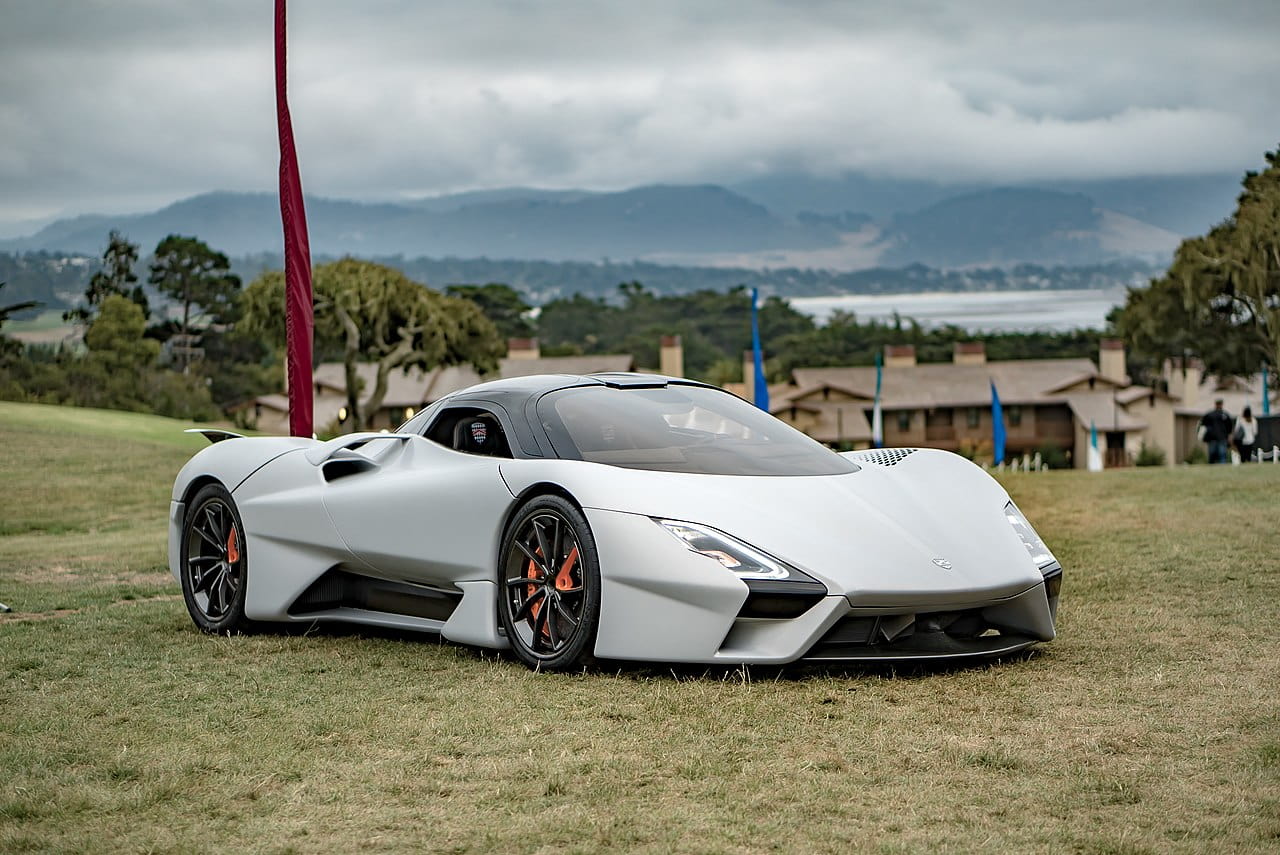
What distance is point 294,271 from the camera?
1205cm

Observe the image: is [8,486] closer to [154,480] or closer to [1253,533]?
[154,480]

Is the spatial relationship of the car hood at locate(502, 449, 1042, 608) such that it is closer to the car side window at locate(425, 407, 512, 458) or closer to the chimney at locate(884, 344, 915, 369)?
the car side window at locate(425, 407, 512, 458)

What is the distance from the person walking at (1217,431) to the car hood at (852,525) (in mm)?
22031

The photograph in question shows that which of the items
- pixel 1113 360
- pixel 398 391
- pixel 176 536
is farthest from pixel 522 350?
pixel 176 536

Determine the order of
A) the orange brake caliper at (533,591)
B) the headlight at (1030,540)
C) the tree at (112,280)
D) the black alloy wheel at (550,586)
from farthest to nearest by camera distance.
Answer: the tree at (112,280) < the headlight at (1030,540) < the orange brake caliper at (533,591) < the black alloy wheel at (550,586)

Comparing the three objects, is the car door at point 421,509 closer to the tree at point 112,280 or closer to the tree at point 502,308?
the tree at point 112,280

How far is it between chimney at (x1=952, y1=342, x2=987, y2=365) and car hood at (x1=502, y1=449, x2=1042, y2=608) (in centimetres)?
8325

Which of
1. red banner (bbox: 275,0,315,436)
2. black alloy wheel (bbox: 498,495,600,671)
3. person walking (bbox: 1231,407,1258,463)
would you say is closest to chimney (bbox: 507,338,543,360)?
person walking (bbox: 1231,407,1258,463)

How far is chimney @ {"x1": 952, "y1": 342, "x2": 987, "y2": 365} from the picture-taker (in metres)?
87.6

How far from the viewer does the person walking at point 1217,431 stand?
2672 cm

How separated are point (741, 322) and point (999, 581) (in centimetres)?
14632

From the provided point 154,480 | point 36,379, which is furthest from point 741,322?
point 154,480

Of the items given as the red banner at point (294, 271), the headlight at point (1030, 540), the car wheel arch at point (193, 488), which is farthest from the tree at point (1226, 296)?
the car wheel arch at point (193, 488)

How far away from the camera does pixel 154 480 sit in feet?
80.1
